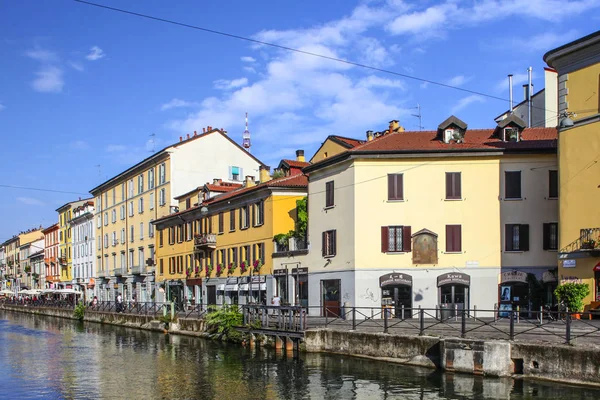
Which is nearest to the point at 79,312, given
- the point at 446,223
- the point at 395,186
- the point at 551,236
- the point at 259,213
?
the point at 259,213

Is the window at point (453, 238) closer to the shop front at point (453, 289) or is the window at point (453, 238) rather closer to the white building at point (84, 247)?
the shop front at point (453, 289)

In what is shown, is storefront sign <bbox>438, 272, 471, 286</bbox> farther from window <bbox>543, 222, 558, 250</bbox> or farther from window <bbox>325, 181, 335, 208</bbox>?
window <bbox>325, 181, 335, 208</bbox>

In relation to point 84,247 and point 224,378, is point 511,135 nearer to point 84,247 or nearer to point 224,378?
point 224,378

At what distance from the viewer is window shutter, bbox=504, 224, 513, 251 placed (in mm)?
36406

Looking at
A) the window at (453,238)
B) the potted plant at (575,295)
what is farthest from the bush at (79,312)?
the potted plant at (575,295)

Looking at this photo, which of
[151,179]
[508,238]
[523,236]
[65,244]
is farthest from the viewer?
[65,244]

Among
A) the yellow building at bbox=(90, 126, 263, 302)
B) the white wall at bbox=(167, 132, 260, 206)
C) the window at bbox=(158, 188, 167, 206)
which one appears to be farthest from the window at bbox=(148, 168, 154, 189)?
the white wall at bbox=(167, 132, 260, 206)

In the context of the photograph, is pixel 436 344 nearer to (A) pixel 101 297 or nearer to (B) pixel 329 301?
(B) pixel 329 301

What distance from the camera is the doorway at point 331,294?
38.3 m

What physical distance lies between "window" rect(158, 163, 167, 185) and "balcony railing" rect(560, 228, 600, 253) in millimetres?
41218

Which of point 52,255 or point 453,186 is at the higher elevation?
point 453,186

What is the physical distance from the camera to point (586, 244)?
3044 cm

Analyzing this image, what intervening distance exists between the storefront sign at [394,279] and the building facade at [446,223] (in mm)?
52

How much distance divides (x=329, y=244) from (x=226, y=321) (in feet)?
24.9
